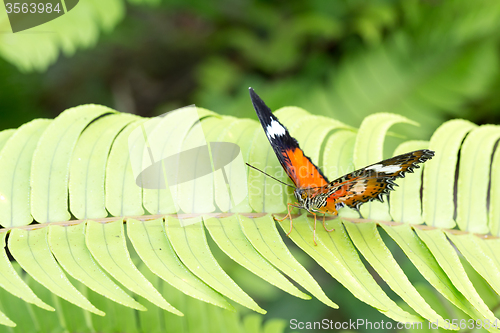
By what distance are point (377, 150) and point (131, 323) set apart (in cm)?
114

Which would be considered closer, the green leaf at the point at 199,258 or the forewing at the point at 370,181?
the green leaf at the point at 199,258

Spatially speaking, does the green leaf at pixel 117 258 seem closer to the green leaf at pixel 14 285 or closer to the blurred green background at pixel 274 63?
the green leaf at pixel 14 285

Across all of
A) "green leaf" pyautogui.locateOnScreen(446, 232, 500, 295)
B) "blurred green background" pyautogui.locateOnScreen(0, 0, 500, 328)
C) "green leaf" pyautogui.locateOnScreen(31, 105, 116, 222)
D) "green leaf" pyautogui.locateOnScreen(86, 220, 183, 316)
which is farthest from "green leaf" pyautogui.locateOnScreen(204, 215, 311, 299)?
"blurred green background" pyautogui.locateOnScreen(0, 0, 500, 328)

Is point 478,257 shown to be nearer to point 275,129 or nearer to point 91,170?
point 275,129

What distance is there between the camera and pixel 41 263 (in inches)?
38.1

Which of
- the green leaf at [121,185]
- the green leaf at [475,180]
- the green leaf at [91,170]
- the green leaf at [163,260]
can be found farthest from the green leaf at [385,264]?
the green leaf at [91,170]

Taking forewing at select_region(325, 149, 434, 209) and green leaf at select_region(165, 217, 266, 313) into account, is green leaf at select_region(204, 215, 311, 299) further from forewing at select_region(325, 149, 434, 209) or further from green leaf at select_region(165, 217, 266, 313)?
forewing at select_region(325, 149, 434, 209)

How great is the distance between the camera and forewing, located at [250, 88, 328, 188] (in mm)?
1186

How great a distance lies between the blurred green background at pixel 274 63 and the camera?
6.68 feet

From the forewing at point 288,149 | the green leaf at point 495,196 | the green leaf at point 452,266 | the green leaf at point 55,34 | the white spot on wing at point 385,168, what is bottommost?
the green leaf at point 452,266

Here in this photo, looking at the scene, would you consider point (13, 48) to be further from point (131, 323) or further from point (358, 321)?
point (358, 321)

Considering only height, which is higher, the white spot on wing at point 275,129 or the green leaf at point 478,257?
the white spot on wing at point 275,129

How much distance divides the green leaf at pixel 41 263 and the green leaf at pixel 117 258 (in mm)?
93

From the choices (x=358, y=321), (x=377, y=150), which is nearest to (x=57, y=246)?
(x=377, y=150)
